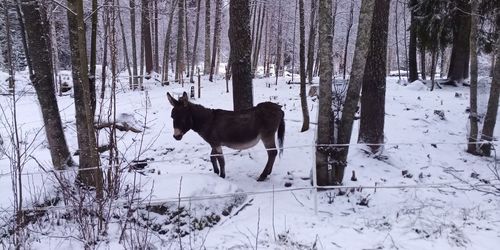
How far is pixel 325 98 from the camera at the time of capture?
21.7 feet

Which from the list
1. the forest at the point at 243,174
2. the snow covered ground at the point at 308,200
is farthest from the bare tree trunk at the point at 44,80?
the snow covered ground at the point at 308,200

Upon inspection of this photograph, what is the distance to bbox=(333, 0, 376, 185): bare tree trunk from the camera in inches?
252

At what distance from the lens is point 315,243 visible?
4.99 meters

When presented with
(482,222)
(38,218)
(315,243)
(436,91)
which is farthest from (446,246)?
(436,91)

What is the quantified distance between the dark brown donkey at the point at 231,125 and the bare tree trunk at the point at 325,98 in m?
0.83

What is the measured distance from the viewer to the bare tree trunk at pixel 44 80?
21.3 feet

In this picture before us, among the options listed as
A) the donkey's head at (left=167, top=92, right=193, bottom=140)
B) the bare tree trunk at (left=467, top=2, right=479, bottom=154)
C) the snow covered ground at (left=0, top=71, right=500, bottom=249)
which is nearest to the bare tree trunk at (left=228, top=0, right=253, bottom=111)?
the snow covered ground at (left=0, top=71, right=500, bottom=249)

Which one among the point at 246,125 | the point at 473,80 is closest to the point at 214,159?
the point at 246,125

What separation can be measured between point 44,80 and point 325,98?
182 inches

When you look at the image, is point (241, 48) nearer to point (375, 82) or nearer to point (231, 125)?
point (231, 125)

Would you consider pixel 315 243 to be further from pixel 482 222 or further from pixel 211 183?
pixel 482 222

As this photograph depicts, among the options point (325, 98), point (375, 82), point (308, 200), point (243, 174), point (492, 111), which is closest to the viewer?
point (308, 200)

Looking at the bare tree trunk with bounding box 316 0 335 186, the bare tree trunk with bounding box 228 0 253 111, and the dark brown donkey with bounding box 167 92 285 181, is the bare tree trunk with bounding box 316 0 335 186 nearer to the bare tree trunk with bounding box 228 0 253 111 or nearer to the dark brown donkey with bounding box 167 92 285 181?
the dark brown donkey with bounding box 167 92 285 181

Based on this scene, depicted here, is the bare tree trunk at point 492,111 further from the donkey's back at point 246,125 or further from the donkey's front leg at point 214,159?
the donkey's front leg at point 214,159
